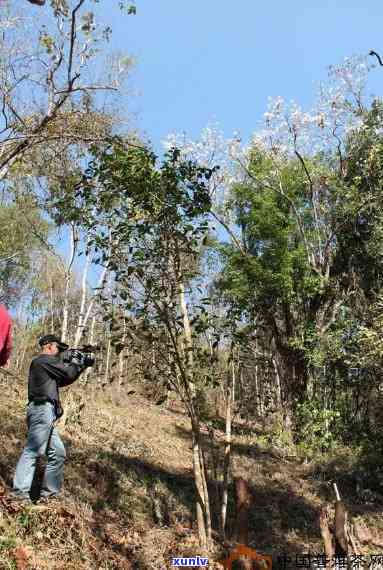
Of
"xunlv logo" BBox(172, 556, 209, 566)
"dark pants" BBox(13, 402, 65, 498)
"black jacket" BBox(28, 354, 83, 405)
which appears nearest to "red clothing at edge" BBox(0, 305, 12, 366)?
"black jacket" BBox(28, 354, 83, 405)

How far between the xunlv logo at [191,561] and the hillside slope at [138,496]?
10.7 inches

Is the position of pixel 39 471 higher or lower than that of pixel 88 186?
lower

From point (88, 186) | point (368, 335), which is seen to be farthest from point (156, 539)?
point (368, 335)

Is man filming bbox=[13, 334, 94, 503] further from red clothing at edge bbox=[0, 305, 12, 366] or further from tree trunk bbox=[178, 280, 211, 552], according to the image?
tree trunk bbox=[178, 280, 211, 552]

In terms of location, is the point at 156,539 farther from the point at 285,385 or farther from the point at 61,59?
the point at 285,385

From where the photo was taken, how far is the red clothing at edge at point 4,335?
513 cm

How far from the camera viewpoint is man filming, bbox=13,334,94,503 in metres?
5.55

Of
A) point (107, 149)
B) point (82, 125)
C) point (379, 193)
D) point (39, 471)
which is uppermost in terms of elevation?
point (379, 193)

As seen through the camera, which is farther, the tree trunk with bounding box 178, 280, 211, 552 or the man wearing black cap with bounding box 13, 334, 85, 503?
the tree trunk with bounding box 178, 280, 211, 552

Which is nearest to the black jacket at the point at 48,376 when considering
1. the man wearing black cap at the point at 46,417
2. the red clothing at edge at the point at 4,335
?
the man wearing black cap at the point at 46,417

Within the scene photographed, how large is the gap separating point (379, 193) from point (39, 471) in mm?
14925

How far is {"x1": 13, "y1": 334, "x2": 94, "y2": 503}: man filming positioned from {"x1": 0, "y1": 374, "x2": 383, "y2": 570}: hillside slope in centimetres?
30

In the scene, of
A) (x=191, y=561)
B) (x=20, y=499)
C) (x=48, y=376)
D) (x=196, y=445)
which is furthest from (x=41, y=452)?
(x=191, y=561)

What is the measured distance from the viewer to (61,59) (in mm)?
9320
